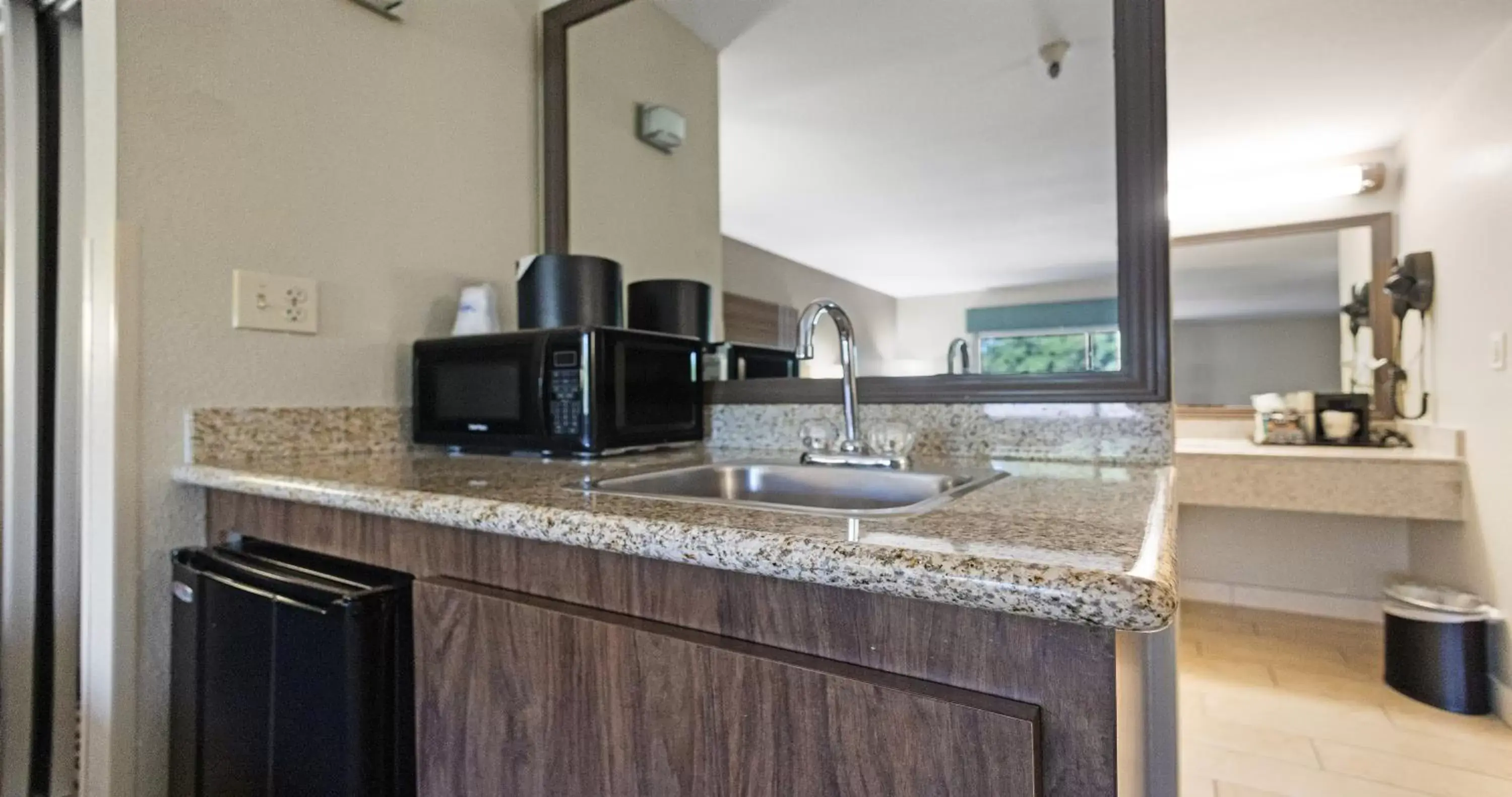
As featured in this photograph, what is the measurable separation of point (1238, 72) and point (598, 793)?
8.42 feet

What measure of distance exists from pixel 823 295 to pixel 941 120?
0.41 metres

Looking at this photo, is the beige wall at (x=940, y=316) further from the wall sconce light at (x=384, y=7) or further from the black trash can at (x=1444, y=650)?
the black trash can at (x=1444, y=650)

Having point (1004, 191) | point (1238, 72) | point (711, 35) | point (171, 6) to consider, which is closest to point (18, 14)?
point (171, 6)

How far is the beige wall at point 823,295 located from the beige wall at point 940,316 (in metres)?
0.03

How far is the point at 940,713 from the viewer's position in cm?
44

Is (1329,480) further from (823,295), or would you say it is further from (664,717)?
(664,717)

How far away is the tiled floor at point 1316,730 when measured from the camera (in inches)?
61.9

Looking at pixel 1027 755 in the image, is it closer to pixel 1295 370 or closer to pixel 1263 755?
pixel 1263 755

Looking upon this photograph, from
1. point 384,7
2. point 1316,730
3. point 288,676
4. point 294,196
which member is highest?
point 384,7

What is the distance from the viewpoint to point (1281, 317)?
261 centimetres

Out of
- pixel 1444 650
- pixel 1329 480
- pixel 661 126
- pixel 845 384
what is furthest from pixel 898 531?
pixel 1329 480

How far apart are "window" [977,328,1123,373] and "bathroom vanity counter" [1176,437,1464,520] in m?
1.78

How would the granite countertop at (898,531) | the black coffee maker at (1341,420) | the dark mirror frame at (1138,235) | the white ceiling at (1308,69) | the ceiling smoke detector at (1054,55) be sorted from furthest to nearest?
the black coffee maker at (1341,420)
the white ceiling at (1308,69)
the ceiling smoke detector at (1054,55)
the dark mirror frame at (1138,235)
the granite countertop at (898,531)

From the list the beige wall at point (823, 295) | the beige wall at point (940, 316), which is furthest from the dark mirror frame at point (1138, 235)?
the beige wall at point (823, 295)
